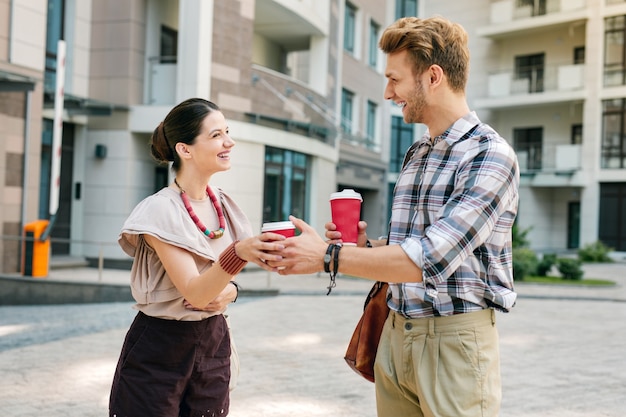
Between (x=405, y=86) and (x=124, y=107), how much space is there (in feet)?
50.9

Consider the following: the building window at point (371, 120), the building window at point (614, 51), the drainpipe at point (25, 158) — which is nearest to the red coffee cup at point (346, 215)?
the drainpipe at point (25, 158)

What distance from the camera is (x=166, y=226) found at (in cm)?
271

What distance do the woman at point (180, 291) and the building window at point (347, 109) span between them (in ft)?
80.2

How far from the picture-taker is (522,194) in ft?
115

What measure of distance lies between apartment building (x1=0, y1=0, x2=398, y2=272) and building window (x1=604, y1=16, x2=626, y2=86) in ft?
54.4

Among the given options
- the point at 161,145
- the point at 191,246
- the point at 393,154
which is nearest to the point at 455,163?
the point at 191,246

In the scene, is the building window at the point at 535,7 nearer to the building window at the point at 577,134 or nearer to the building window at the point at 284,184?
the building window at the point at 577,134

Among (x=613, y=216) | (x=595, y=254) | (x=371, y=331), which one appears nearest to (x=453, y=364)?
(x=371, y=331)

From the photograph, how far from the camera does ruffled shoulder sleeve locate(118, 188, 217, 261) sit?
268cm

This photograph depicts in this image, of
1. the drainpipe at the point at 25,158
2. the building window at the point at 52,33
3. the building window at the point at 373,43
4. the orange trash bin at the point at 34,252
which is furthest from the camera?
the building window at the point at 373,43

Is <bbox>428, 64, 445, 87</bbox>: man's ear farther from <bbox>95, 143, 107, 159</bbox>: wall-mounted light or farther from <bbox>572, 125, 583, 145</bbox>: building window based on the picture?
<bbox>572, 125, 583, 145</bbox>: building window

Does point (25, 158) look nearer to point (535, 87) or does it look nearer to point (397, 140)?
point (535, 87)

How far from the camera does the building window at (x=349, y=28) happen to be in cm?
2809

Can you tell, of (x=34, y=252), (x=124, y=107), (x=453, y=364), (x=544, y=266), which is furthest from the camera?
(x=544, y=266)
